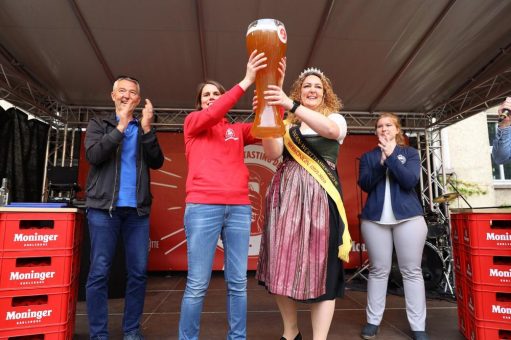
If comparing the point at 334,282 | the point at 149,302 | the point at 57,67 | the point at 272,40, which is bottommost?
the point at 149,302

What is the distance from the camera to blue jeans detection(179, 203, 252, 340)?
56.8 inches

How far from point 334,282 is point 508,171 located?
8879 mm

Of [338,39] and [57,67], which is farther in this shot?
[57,67]

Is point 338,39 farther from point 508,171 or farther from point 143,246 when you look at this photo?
point 508,171

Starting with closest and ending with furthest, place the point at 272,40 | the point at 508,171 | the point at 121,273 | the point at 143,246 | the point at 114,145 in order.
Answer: the point at 272,40 < the point at 114,145 < the point at 143,246 < the point at 121,273 < the point at 508,171

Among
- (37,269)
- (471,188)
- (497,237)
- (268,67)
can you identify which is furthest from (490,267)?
(471,188)

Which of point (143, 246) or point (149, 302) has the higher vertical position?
point (143, 246)

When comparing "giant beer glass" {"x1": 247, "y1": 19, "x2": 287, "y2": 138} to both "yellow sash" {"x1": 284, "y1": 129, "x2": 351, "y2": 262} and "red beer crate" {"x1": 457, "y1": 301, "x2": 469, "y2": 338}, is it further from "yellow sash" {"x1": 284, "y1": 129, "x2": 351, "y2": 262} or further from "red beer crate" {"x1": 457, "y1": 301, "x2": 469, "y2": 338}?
"red beer crate" {"x1": 457, "y1": 301, "x2": 469, "y2": 338}

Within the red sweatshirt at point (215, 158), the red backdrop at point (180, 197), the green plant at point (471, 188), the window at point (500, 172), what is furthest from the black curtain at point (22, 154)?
the window at point (500, 172)

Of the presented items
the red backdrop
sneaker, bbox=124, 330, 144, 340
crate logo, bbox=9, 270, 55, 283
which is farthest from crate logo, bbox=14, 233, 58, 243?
the red backdrop

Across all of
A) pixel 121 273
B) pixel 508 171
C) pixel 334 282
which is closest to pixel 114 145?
pixel 334 282

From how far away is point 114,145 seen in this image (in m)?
1.78

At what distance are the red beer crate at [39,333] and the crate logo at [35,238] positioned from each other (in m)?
0.42

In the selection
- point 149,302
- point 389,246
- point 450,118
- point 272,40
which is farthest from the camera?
point 450,118
